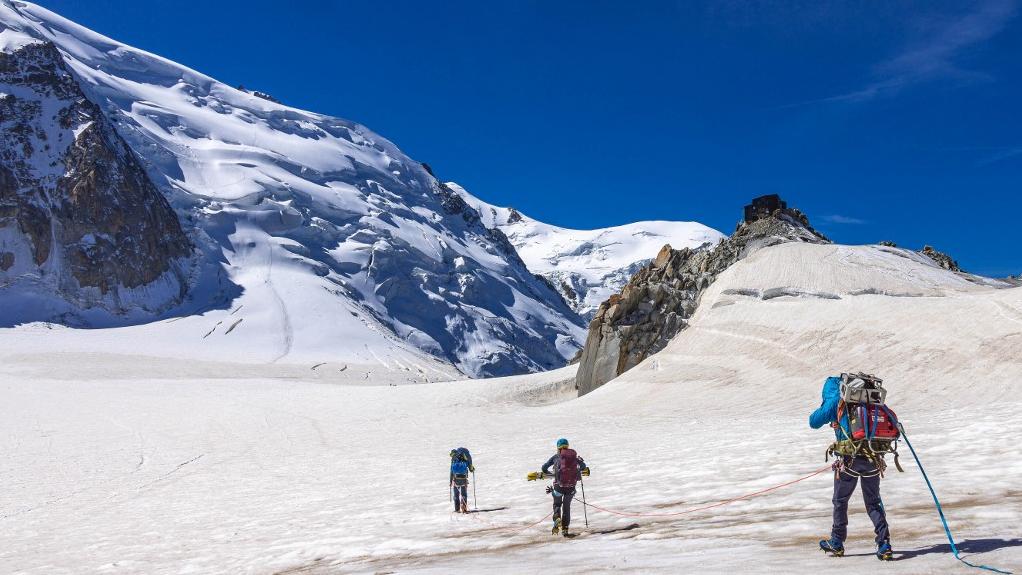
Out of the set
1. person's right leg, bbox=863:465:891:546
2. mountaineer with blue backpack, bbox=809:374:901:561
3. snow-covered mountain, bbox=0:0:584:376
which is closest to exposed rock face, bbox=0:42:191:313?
snow-covered mountain, bbox=0:0:584:376

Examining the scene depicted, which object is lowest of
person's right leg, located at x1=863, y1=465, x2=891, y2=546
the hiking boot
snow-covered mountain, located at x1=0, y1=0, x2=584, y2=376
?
Answer: the hiking boot

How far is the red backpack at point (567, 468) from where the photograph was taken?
11.1m

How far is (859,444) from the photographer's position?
303 inches

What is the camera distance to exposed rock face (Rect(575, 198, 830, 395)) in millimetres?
39844

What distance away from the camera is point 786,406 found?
26.0 m

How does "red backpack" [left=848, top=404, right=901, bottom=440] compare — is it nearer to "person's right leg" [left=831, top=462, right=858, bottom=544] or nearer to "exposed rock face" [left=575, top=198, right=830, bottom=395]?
"person's right leg" [left=831, top=462, right=858, bottom=544]

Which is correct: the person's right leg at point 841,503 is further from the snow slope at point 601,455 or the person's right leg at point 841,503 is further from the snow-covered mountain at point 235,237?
the snow-covered mountain at point 235,237

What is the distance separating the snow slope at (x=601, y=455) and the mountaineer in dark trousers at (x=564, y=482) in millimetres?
418

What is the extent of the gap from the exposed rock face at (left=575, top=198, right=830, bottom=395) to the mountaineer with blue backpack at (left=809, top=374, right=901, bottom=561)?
3119cm

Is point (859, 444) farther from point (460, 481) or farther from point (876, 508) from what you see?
point (460, 481)

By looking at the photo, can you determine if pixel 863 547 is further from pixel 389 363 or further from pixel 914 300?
pixel 389 363

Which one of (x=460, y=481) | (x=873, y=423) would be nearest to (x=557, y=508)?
(x=460, y=481)

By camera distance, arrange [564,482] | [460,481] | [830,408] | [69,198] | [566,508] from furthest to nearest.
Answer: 1. [69,198]
2. [460,481]
3. [564,482]
4. [566,508]
5. [830,408]

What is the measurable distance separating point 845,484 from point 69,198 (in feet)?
377
